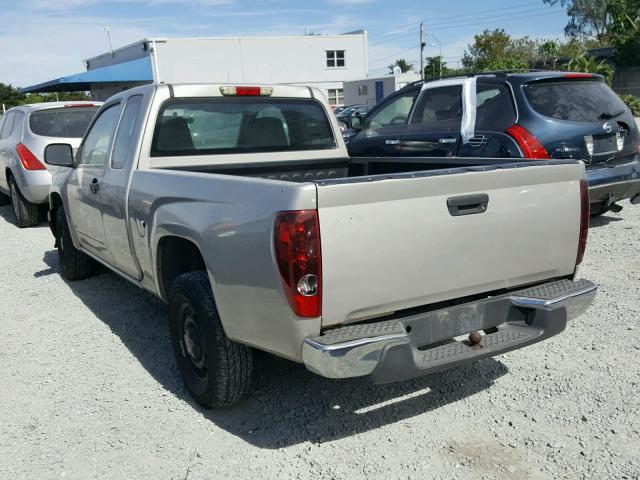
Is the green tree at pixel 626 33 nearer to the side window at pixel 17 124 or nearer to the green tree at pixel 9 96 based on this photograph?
the side window at pixel 17 124

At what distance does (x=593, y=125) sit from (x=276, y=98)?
3544 millimetres

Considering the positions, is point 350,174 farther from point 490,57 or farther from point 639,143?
point 490,57

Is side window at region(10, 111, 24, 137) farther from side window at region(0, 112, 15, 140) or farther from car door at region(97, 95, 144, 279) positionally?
car door at region(97, 95, 144, 279)

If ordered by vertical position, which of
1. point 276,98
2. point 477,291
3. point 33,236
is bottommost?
point 33,236

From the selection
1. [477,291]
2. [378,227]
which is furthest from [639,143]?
[378,227]

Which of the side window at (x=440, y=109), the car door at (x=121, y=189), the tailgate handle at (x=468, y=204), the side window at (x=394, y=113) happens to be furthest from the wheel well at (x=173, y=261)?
the side window at (x=394, y=113)

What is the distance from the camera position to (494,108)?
6637 millimetres

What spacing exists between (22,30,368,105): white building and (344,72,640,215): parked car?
121 feet

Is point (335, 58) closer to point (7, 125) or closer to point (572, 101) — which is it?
point (7, 125)

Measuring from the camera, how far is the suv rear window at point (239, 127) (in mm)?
4355

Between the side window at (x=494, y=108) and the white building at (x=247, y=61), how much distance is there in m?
37.0

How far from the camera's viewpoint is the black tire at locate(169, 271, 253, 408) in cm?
321

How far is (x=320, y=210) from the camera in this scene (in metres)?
2.59

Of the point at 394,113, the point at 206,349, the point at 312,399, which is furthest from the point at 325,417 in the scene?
the point at 394,113
